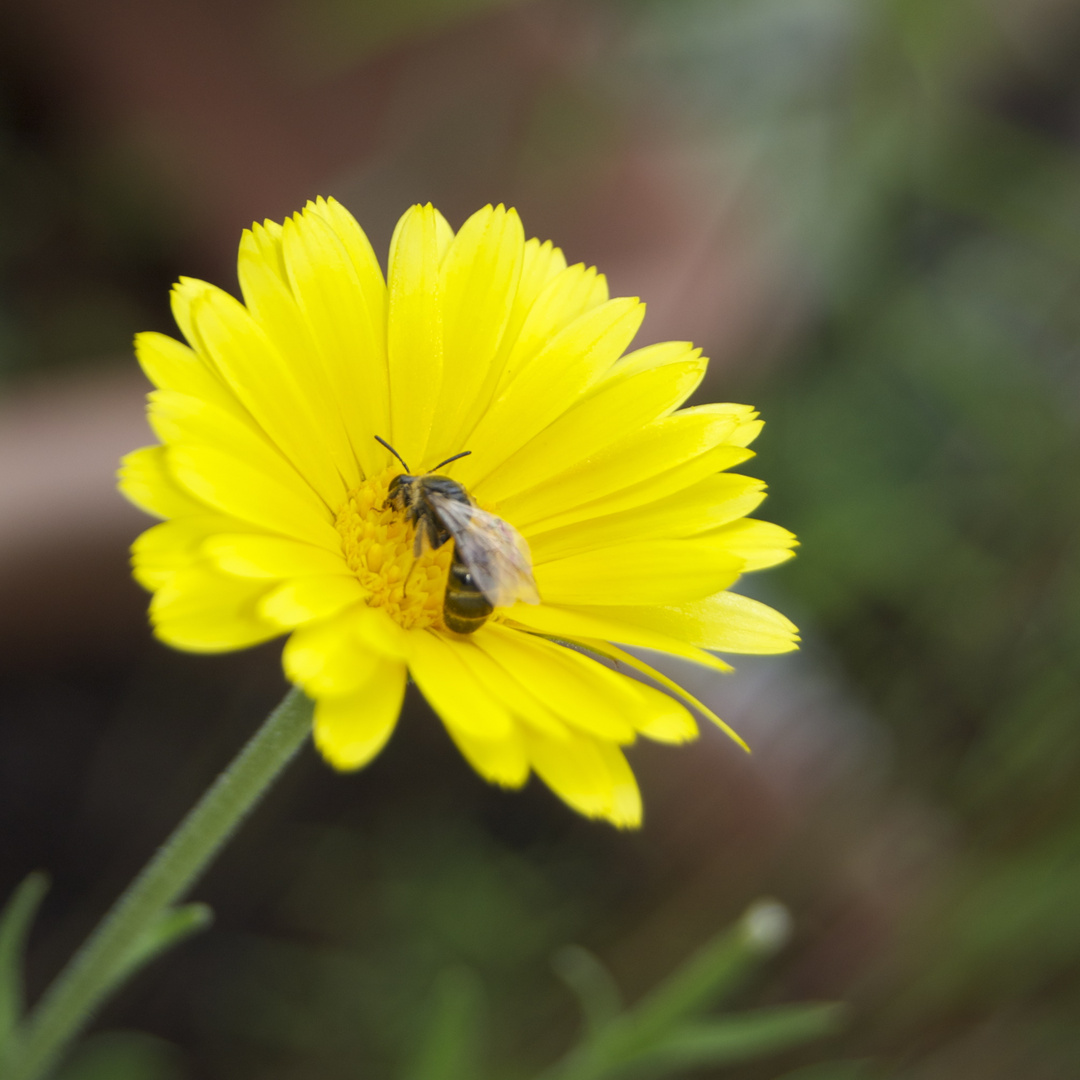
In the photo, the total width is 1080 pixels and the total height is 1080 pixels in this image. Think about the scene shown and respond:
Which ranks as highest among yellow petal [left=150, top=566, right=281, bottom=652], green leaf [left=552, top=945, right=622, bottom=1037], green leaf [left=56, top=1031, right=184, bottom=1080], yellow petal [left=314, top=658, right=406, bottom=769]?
yellow petal [left=150, top=566, right=281, bottom=652]

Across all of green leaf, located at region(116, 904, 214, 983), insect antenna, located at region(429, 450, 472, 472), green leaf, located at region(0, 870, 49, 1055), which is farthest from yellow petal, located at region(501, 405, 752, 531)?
green leaf, located at region(0, 870, 49, 1055)

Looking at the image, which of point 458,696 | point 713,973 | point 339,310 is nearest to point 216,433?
point 339,310

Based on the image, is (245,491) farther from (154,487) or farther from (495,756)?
(495,756)

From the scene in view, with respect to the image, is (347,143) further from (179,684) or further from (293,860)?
(293,860)

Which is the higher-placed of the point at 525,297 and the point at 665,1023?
the point at 525,297

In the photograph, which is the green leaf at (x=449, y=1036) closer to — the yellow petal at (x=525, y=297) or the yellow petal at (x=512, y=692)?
the yellow petal at (x=512, y=692)

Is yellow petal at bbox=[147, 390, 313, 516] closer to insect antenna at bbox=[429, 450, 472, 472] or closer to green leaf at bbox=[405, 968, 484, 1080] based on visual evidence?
insect antenna at bbox=[429, 450, 472, 472]

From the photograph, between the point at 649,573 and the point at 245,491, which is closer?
the point at 245,491
